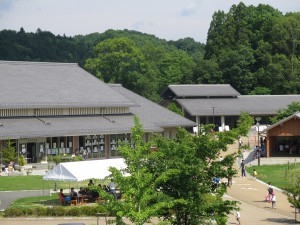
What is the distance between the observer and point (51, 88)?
60781mm

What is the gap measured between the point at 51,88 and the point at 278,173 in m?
22.3

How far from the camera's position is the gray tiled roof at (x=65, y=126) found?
52875 mm

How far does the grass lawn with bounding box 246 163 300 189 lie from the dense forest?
44380 mm

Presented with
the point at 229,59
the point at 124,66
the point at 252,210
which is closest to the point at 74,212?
the point at 252,210

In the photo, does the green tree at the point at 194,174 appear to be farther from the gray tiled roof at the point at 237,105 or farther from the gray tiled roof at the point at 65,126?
the gray tiled roof at the point at 237,105

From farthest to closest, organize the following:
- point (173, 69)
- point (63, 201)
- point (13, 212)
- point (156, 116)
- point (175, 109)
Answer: point (173, 69), point (175, 109), point (156, 116), point (63, 201), point (13, 212)

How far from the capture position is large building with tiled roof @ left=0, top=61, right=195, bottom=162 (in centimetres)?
5442

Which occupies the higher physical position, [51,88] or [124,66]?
[124,66]

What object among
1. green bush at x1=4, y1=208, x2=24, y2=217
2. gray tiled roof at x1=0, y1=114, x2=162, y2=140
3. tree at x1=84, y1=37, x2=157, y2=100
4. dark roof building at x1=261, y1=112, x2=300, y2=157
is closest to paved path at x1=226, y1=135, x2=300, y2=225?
green bush at x1=4, y1=208, x2=24, y2=217

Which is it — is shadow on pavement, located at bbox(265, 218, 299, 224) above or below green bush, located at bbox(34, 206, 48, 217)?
below

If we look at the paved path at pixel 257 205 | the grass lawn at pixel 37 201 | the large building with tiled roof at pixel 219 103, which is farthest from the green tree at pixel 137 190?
the large building with tiled roof at pixel 219 103

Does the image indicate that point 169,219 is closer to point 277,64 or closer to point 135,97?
point 135,97

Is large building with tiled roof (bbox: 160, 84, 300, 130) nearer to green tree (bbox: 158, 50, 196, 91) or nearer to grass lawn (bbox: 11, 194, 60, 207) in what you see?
green tree (bbox: 158, 50, 196, 91)

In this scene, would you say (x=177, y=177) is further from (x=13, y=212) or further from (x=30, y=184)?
(x=30, y=184)
